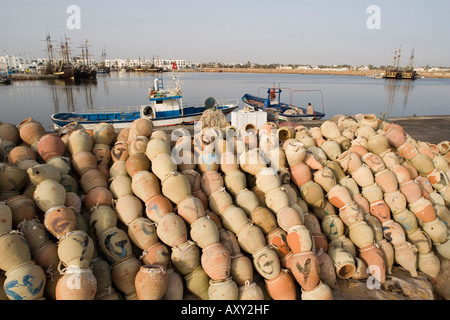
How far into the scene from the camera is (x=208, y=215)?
3617mm

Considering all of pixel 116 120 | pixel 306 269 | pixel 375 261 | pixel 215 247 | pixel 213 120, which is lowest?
pixel 375 261

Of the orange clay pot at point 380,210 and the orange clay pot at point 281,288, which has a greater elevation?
the orange clay pot at point 380,210

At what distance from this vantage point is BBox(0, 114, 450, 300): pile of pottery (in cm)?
294

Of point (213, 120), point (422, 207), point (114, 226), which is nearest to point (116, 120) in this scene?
point (213, 120)

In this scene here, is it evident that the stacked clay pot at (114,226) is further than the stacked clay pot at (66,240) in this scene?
Yes

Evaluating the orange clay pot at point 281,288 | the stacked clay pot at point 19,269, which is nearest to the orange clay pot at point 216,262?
the orange clay pot at point 281,288

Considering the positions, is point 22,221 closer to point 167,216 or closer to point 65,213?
point 65,213

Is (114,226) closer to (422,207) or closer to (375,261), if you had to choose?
(375,261)

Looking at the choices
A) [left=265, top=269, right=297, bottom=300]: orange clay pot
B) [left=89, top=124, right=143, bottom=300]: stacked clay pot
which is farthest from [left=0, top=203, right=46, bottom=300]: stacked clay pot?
[left=265, top=269, right=297, bottom=300]: orange clay pot

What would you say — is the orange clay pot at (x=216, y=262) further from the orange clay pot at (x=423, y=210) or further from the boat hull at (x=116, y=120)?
the boat hull at (x=116, y=120)

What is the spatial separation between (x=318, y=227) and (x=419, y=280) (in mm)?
1553

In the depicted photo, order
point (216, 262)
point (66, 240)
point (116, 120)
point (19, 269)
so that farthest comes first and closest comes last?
1. point (116, 120)
2. point (216, 262)
3. point (66, 240)
4. point (19, 269)

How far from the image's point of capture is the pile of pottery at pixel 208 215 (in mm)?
2941

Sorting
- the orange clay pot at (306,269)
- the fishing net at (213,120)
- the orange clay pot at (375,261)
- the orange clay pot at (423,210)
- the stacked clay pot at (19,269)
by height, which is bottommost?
the orange clay pot at (375,261)
